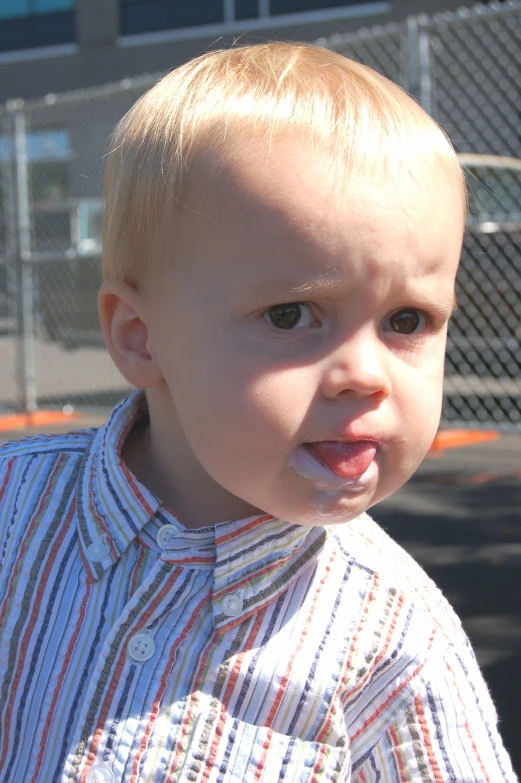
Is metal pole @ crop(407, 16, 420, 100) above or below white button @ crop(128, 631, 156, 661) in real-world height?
above

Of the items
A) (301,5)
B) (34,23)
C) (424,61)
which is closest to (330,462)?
(424,61)

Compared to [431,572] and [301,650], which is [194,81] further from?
[431,572]

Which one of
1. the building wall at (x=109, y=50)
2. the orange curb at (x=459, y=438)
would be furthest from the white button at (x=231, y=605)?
the building wall at (x=109, y=50)

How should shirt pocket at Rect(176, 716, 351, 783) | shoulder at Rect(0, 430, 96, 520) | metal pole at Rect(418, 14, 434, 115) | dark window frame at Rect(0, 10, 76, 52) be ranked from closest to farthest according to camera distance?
shirt pocket at Rect(176, 716, 351, 783) < shoulder at Rect(0, 430, 96, 520) < metal pole at Rect(418, 14, 434, 115) < dark window frame at Rect(0, 10, 76, 52)

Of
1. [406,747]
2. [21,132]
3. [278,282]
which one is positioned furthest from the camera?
[21,132]

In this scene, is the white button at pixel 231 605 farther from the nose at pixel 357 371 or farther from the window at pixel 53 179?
the window at pixel 53 179

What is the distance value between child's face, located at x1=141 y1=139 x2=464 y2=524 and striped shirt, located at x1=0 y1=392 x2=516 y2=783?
15cm

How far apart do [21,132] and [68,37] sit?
47.0 ft

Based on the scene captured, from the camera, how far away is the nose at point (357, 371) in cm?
102

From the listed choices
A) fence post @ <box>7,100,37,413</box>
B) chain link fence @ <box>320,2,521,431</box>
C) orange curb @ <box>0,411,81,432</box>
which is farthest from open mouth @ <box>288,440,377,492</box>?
fence post @ <box>7,100,37,413</box>

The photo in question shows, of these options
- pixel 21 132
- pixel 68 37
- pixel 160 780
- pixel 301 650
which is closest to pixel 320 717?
pixel 301 650

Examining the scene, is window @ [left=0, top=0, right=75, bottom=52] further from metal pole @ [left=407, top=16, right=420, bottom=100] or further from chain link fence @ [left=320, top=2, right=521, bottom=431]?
metal pole @ [left=407, top=16, right=420, bottom=100]

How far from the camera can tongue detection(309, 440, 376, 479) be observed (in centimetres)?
104

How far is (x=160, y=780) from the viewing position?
3.62ft
